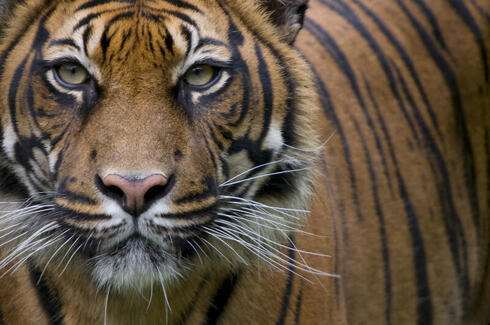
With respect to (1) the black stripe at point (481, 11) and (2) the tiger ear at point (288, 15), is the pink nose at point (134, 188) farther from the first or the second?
(1) the black stripe at point (481, 11)

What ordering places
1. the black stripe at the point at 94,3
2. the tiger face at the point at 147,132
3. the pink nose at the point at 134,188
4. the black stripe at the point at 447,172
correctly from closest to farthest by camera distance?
the pink nose at the point at 134,188
the tiger face at the point at 147,132
the black stripe at the point at 94,3
the black stripe at the point at 447,172

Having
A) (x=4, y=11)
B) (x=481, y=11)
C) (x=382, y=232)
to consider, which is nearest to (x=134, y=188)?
(x=4, y=11)

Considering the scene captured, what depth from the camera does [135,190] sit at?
192cm

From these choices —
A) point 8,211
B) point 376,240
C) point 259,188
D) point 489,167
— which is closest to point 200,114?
point 259,188

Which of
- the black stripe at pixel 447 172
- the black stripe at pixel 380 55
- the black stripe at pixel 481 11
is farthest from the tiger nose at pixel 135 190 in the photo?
the black stripe at pixel 481 11

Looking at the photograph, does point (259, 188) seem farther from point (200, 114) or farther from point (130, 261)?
point (130, 261)

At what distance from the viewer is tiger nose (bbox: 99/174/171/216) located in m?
1.93

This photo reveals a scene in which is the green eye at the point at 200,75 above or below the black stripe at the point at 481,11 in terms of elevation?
below

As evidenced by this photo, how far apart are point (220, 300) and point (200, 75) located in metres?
0.66

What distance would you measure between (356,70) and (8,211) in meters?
1.70

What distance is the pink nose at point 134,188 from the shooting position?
193 cm

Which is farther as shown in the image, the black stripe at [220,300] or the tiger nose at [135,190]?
the black stripe at [220,300]

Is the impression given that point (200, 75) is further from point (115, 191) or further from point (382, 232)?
point (382, 232)

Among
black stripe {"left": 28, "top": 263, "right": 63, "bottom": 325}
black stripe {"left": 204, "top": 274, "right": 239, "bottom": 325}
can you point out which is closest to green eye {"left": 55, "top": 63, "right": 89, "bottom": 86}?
black stripe {"left": 28, "top": 263, "right": 63, "bottom": 325}
